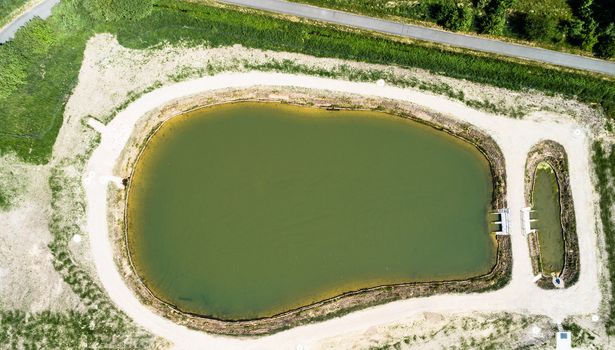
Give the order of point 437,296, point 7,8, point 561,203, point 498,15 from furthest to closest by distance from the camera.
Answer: point 561,203, point 7,8, point 437,296, point 498,15

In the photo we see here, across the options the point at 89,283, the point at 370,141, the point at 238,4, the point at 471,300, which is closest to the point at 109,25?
the point at 238,4

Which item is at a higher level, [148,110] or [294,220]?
[148,110]

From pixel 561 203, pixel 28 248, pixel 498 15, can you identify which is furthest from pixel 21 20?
pixel 561 203

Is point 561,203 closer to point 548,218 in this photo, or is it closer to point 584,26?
point 548,218

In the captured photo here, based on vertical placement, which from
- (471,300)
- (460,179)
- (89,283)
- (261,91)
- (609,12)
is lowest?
(89,283)

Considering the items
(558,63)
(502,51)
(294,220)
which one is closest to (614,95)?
(558,63)

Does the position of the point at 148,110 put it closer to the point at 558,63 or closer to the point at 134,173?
the point at 134,173

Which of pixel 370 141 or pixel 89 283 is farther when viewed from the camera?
pixel 370 141
